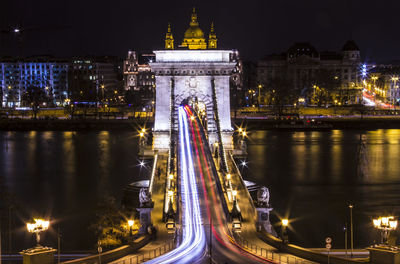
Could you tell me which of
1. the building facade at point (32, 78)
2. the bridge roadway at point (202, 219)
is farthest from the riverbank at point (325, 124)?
the building facade at point (32, 78)

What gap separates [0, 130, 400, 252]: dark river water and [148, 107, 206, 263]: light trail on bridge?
549 cm

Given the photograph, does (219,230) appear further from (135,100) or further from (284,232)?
(135,100)

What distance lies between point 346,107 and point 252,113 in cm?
2066

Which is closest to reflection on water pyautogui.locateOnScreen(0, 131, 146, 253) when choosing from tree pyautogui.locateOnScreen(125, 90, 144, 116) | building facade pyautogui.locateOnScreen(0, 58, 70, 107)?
tree pyautogui.locateOnScreen(125, 90, 144, 116)

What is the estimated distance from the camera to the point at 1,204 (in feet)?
127

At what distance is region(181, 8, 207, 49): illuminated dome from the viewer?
186 ft

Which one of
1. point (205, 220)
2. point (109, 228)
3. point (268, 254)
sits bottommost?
point (109, 228)

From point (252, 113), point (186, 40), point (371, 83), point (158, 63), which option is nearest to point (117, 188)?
point (158, 63)

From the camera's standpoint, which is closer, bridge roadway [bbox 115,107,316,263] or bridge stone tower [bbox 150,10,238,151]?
bridge roadway [bbox 115,107,316,263]

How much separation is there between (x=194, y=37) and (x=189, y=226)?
105ft

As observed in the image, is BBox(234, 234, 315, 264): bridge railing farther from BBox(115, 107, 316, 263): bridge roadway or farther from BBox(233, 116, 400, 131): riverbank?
BBox(233, 116, 400, 131): riverbank

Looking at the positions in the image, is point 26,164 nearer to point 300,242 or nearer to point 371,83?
point 300,242

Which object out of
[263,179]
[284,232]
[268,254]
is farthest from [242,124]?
[268,254]

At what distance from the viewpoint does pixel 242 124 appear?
329ft
